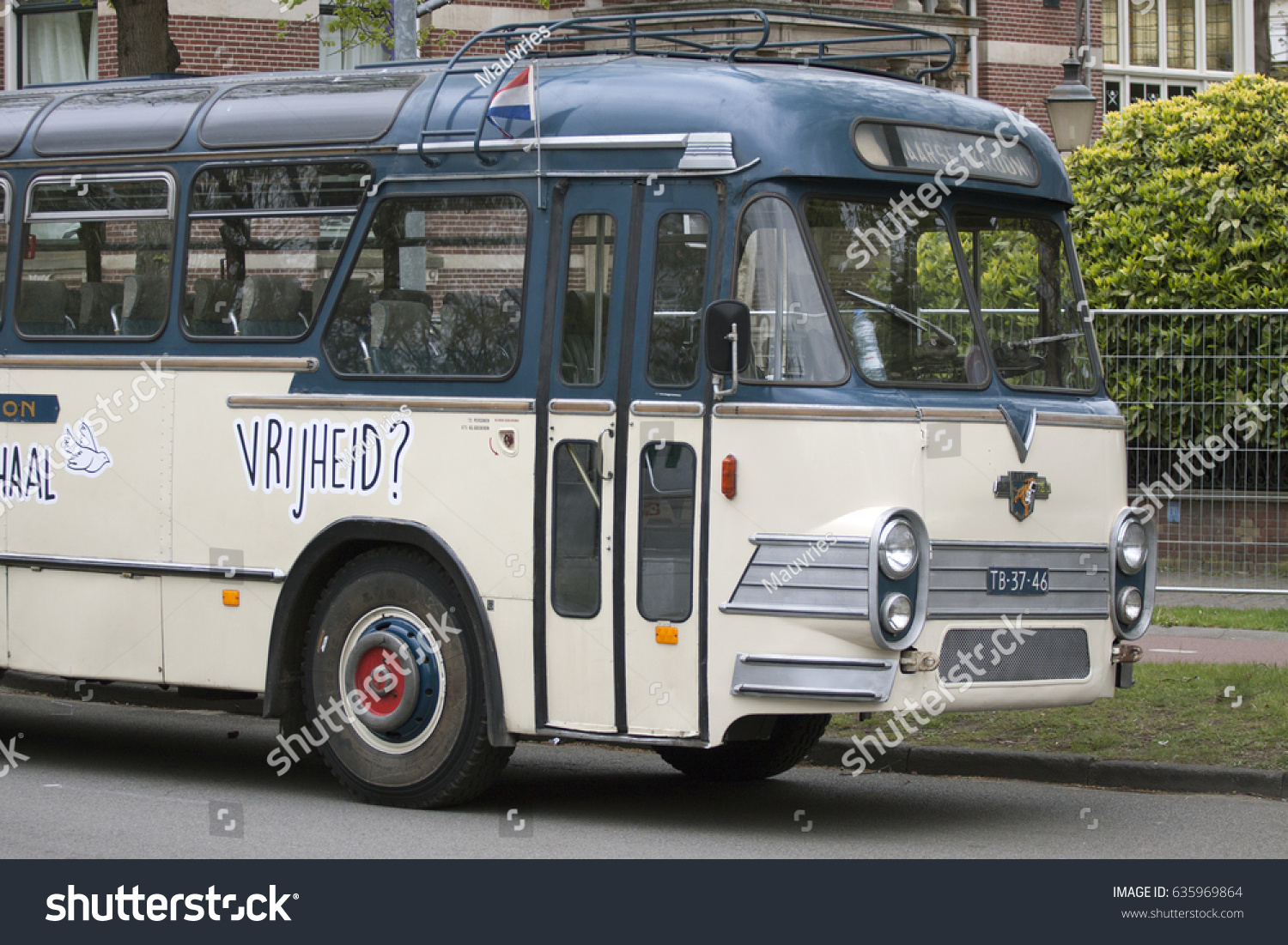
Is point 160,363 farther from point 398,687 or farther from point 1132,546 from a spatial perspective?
point 1132,546

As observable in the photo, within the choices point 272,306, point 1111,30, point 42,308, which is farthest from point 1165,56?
point 272,306

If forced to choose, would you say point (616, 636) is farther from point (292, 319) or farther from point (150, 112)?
point (150, 112)

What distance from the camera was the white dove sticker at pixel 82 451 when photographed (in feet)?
30.5

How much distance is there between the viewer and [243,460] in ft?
28.9

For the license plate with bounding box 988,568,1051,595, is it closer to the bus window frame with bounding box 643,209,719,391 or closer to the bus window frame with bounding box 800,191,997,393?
the bus window frame with bounding box 800,191,997,393

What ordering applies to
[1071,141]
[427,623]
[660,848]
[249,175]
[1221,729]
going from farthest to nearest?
1. [1071,141]
2. [1221,729]
3. [249,175]
4. [427,623]
5. [660,848]

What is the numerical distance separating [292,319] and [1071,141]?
35.8 ft

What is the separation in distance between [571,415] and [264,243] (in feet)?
6.60

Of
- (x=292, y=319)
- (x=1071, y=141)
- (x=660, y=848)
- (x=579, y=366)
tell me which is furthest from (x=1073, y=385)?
(x=1071, y=141)

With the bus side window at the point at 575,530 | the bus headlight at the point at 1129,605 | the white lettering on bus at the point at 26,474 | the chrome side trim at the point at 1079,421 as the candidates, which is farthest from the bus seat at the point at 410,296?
the bus headlight at the point at 1129,605

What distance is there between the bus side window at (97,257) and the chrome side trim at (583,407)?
2424 millimetres

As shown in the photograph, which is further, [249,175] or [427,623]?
[249,175]

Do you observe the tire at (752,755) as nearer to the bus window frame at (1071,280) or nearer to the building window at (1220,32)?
the bus window frame at (1071,280)

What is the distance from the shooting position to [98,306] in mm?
9453
